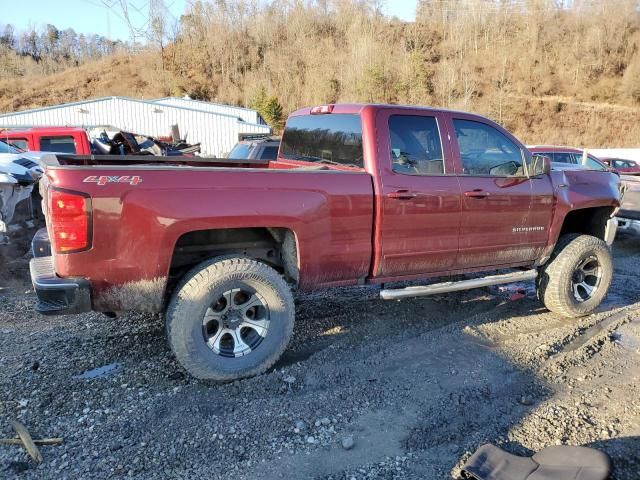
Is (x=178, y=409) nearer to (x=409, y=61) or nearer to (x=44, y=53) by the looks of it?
(x=409, y=61)

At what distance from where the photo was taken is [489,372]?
3877 mm

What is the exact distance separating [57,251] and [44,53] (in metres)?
85.1

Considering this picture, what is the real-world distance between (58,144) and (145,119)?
18.7 m

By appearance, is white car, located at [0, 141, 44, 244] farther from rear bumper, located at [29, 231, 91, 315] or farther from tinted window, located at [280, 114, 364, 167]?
rear bumper, located at [29, 231, 91, 315]

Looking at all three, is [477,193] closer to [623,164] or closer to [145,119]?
[623,164]

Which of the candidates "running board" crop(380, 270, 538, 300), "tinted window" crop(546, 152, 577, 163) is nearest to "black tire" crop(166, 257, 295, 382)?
"running board" crop(380, 270, 538, 300)

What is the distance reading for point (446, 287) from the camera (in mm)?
4469

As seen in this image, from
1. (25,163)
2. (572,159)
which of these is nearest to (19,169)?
(25,163)

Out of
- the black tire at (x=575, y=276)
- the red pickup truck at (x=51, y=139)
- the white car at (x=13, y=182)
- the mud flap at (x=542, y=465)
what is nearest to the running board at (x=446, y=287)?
the black tire at (x=575, y=276)

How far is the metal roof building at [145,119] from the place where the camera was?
28203mm

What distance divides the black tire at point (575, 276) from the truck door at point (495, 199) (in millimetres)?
321

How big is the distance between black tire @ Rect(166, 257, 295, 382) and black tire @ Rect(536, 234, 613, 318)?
2.94m

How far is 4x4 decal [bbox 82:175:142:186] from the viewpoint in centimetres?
309

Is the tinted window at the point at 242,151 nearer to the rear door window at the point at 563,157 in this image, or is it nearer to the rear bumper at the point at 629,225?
the rear bumper at the point at 629,225
